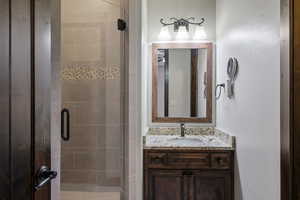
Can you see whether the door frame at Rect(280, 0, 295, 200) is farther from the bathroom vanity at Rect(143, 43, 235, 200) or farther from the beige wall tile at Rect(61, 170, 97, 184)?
the beige wall tile at Rect(61, 170, 97, 184)

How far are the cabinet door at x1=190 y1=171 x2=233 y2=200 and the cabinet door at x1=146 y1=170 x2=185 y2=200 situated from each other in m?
0.12

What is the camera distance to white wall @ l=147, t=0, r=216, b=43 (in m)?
3.00

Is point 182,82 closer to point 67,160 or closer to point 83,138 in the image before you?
point 83,138

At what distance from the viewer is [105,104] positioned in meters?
2.69

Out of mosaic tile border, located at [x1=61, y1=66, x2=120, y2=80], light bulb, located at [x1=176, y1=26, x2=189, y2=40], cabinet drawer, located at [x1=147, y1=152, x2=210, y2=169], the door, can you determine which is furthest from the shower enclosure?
the door

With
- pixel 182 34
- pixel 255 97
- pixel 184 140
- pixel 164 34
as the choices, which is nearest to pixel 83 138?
pixel 184 140

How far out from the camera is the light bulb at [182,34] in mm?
2988

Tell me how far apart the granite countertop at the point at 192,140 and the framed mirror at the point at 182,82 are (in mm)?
148

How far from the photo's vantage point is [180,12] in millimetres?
3018

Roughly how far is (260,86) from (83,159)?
78.4 inches

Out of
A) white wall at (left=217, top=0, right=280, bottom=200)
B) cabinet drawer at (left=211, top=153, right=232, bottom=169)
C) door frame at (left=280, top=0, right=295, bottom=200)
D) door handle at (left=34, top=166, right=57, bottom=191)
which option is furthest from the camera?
cabinet drawer at (left=211, top=153, right=232, bottom=169)

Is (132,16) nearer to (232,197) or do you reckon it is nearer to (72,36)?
(72,36)

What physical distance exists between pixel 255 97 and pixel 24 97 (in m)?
1.56

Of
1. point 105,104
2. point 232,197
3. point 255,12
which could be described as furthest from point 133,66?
point 232,197
